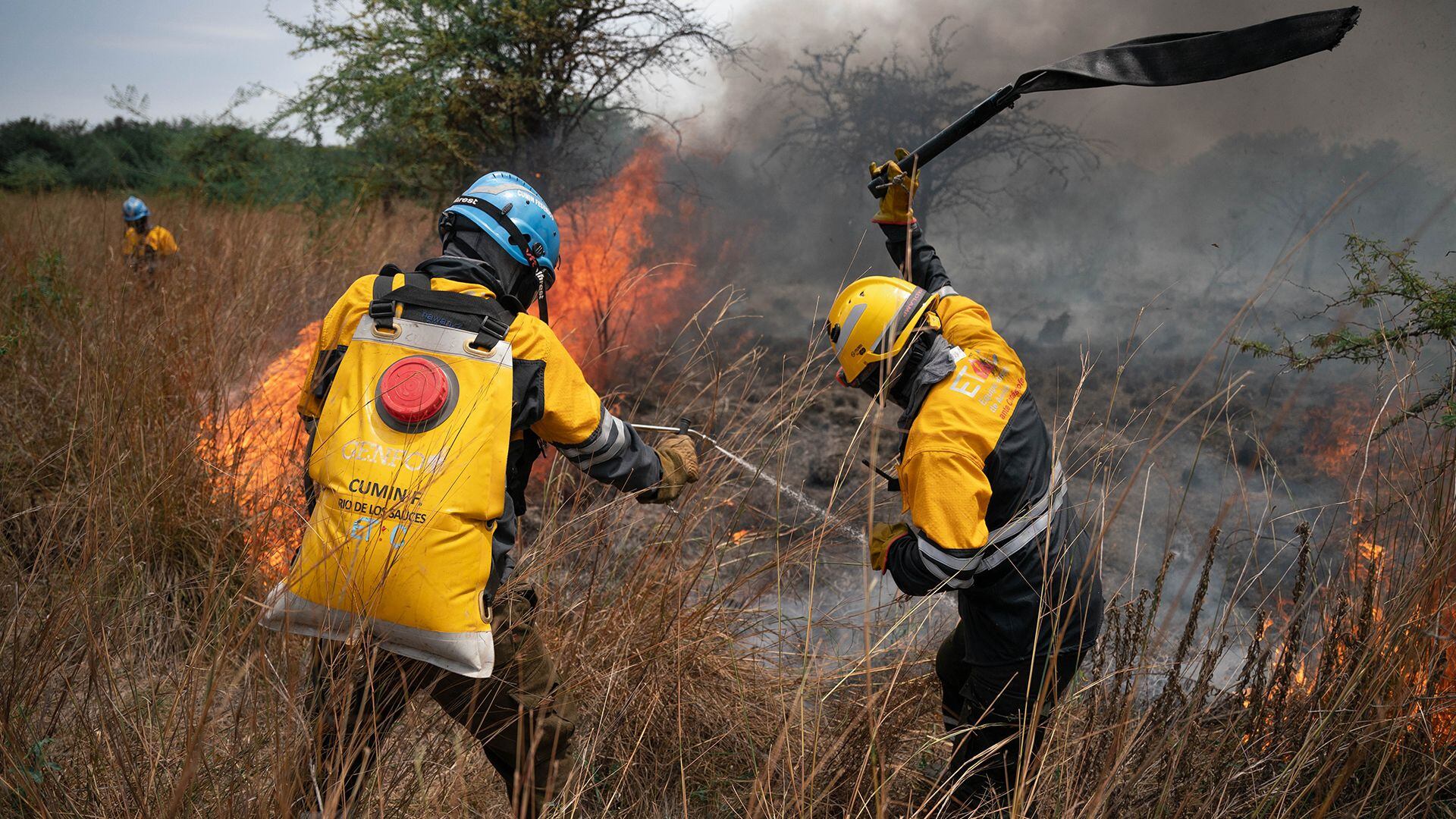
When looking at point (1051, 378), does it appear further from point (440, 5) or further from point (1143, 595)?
point (440, 5)

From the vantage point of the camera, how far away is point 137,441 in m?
3.47

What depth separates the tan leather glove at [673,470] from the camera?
2.69 metres

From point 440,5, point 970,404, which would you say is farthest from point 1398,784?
point 440,5

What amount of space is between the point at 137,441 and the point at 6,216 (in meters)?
8.18

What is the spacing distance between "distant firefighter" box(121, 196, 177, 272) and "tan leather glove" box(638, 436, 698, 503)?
550 centimetres

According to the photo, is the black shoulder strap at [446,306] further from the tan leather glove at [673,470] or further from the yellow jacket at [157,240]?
the yellow jacket at [157,240]

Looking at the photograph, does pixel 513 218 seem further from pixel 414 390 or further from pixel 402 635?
pixel 402 635

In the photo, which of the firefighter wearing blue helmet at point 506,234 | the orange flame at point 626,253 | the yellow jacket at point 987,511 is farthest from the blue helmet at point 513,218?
the orange flame at point 626,253

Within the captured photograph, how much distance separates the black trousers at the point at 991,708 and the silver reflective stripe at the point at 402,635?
1465 mm

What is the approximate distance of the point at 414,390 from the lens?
2068mm

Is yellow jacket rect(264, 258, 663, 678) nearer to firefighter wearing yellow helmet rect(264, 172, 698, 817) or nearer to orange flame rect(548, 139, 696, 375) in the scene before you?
firefighter wearing yellow helmet rect(264, 172, 698, 817)

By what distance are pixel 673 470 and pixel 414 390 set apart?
37.8 inches

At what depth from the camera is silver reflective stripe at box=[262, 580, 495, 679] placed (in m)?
1.96

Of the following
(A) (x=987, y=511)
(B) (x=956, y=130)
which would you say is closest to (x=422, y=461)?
(A) (x=987, y=511)
